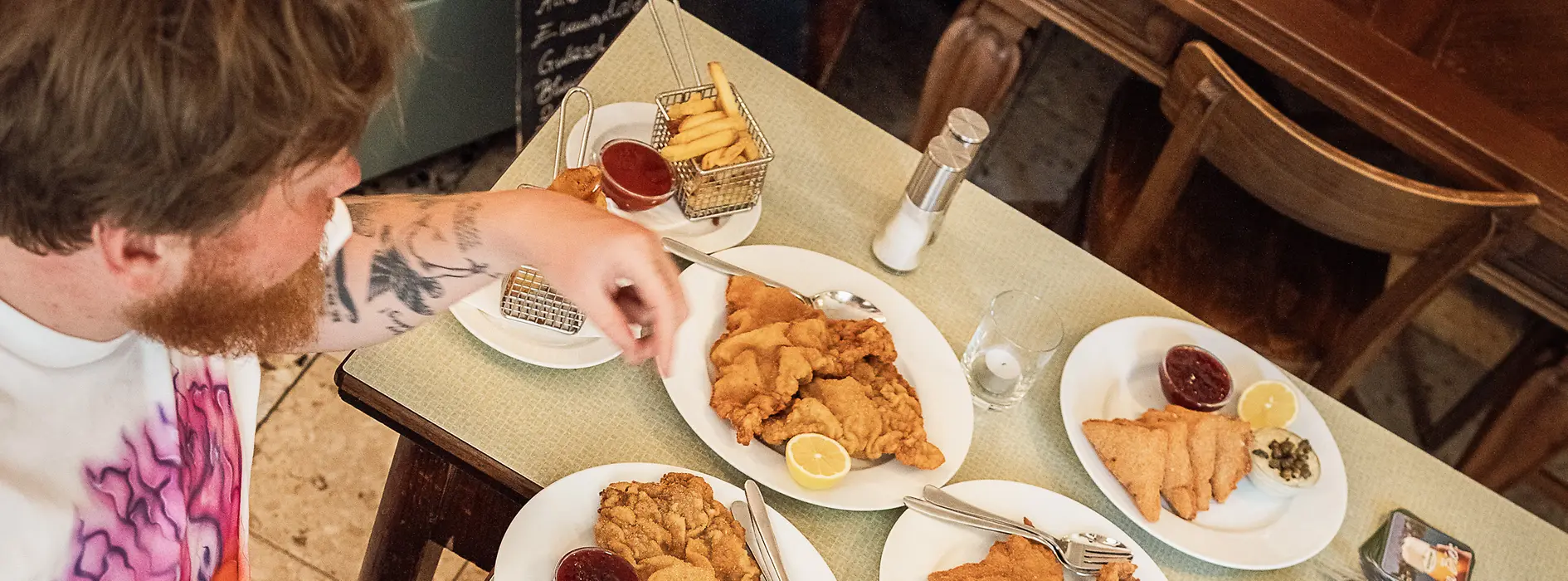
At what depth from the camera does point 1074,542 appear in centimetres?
140

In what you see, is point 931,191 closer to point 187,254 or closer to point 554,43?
point 187,254

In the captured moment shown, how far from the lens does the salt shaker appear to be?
4.91ft

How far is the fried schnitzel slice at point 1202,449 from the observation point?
148cm

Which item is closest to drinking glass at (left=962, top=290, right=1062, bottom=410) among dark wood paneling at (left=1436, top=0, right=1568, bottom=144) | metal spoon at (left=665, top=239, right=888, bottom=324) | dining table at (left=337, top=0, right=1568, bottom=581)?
dining table at (left=337, top=0, right=1568, bottom=581)

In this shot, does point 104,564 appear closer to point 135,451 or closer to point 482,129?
point 135,451

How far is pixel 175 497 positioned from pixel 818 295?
0.81 meters

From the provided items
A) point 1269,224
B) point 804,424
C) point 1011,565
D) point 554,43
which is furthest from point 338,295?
point 1269,224

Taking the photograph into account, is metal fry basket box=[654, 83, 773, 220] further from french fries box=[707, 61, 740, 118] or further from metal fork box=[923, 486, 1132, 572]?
metal fork box=[923, 486, 1132, 572]

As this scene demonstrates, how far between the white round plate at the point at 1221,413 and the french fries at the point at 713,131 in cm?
54

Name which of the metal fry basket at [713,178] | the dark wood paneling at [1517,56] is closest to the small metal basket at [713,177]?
the metal fry basket at [713,178]

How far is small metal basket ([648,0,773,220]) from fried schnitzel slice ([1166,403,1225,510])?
640 mm

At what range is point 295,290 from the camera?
113 cm

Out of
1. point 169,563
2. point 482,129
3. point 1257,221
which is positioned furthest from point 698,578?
point 482,129

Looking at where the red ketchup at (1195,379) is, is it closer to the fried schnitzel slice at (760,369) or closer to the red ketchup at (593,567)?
the fried schnitzel slice at (760,369)
